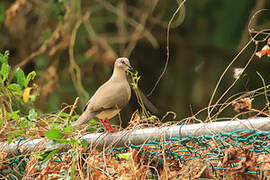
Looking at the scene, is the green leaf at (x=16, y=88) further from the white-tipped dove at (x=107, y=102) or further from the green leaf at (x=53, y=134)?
the green leaf at (x=53, y=134)

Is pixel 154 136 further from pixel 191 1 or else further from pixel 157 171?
pixel 191 1

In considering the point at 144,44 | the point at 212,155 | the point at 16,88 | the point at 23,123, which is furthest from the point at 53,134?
the point at 144,44

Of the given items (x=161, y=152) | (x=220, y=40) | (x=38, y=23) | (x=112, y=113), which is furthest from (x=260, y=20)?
(x=161, y=152)

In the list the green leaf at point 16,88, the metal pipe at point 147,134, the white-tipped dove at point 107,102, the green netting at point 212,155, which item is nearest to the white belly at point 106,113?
the white-tipped dove at point 107,102

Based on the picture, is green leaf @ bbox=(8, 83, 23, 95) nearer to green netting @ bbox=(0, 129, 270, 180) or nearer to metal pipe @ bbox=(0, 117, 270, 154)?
metal pipe @ bbox=(0, 117, 270, 154)

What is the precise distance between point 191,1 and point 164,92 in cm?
156

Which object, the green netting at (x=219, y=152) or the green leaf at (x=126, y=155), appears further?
the green leaf at (x=126, y=155)

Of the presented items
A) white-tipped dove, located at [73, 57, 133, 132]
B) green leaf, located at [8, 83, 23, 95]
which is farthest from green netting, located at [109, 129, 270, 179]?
green leaf, located at [8, 83, 23, 95]

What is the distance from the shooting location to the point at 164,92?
761 cm

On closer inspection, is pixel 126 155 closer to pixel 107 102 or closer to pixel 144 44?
pixel 107 102

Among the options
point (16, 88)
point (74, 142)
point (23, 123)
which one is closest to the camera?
point (74, 142)

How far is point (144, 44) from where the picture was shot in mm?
7996

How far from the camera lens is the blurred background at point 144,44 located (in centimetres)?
615

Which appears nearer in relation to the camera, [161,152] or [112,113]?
[161,152]
